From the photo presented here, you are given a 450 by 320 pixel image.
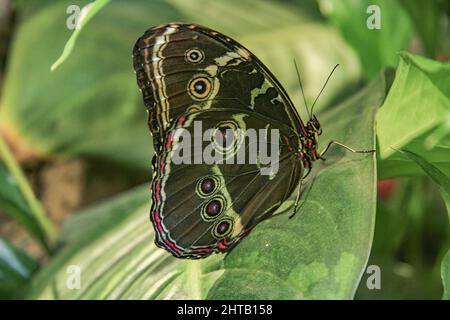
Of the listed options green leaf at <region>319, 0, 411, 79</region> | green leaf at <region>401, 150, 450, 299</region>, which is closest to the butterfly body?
green leaf at <region>401, 150, 450, 299</region>

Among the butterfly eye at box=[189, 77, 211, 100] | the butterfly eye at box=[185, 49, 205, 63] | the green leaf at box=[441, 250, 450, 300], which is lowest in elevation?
the green leaf at box=[441, 250, 450, 300]

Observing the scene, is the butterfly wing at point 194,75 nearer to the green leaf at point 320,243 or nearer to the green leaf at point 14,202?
the green leaf at point 320,243

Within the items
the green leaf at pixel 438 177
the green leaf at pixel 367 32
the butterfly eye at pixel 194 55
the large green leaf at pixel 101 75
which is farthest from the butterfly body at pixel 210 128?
the large green leaf at pixel 101 75

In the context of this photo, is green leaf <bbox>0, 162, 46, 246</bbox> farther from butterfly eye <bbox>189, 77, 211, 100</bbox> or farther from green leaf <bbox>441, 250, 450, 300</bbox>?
green leaf <bbox>441, 250, 450, 300</bbox>

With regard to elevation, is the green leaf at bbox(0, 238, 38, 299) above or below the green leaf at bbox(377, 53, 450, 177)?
below

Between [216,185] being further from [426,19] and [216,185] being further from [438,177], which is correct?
[426,19]

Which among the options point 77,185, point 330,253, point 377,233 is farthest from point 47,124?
point 330,253
